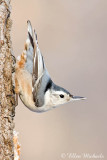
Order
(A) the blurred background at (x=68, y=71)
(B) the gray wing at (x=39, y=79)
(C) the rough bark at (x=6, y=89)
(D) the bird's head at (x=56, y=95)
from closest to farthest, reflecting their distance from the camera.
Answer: (C) the rough bark at (x=6, y=89)
(B) the gray wing at (x=39, y=79)
(D) the bird's head at (x=56, y=95)
(A) the blurred background at (x=68, y=71)

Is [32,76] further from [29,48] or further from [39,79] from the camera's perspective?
[29,48]

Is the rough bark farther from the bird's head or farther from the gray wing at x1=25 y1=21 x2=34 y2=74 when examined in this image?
the bird's head

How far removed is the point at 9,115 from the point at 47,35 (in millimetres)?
3367

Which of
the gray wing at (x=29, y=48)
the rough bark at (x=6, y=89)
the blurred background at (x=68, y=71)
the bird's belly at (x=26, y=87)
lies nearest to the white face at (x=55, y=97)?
the bird's belly at (x=26, y=87)

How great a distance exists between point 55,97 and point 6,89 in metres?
0.56

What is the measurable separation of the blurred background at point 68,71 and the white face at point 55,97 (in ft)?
5.48

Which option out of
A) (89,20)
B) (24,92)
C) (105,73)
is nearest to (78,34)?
(89,20)

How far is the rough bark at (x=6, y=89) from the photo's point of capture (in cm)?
266

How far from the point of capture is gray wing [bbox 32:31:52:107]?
3.00 m

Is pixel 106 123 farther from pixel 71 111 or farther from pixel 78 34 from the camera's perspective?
pixel 78 34

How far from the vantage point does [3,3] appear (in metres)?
2.88

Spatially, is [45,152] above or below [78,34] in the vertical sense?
below

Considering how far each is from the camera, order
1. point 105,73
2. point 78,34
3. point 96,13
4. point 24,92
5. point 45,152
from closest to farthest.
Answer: point 24,92 → point 45,152 → point 105,73 → point 78,34 → point 96,13

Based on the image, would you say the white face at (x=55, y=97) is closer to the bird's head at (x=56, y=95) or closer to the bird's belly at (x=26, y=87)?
the bird's head at (x=56, y=95)
